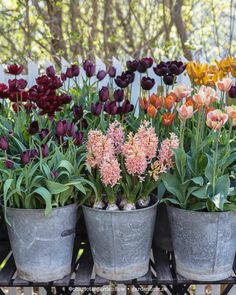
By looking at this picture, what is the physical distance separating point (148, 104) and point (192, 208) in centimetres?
38

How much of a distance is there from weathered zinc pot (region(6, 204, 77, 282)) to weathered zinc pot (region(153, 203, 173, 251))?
324 mm

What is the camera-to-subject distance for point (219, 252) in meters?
1.37

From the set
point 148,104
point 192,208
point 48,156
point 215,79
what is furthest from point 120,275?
point 215,79

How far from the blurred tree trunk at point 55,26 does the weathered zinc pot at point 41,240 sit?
2474 millimetres

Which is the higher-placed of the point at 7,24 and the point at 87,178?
the point at 7,24

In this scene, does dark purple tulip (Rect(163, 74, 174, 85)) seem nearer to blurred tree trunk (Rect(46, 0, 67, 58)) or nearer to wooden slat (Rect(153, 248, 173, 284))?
wooden slat (Rect(153, 248, 173, 284))

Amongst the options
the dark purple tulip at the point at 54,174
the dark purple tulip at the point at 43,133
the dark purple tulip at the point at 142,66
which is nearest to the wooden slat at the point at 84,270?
the dark purple tulip at the point at 54,174

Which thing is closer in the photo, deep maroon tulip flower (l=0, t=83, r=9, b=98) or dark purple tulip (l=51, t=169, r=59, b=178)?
dark purple tulip (l=51, t=169, r=59, b=178)

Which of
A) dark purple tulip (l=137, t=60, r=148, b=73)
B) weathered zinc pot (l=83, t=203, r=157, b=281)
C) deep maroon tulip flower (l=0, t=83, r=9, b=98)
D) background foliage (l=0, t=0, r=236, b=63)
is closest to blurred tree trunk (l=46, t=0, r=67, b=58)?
background foliage (l=0, t=0, r=236, b=63)

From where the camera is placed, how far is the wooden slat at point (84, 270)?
1411 millimetres

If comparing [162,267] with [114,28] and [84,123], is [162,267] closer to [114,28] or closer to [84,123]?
[84,123]

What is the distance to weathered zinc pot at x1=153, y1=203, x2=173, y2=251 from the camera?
159cm

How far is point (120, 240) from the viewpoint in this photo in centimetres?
136

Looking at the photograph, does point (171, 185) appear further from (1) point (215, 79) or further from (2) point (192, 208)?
(1) point (215, 79)
